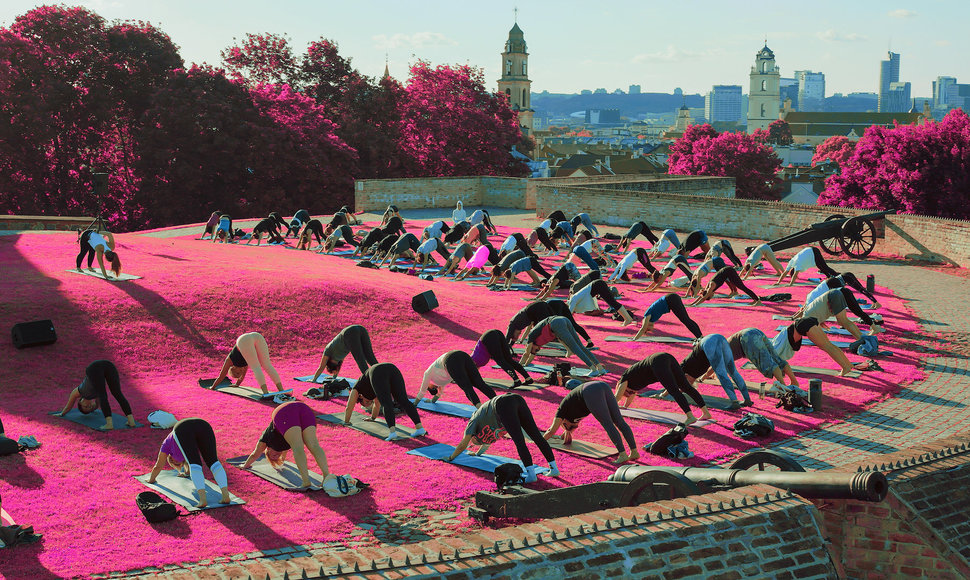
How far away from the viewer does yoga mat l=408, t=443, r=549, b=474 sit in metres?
12.3

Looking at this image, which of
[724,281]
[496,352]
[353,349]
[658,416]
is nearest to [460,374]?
[496,352]

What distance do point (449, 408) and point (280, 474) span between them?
153 inches

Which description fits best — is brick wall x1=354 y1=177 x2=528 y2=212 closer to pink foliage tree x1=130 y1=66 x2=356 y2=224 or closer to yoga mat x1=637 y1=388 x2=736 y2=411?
pink foliage tree x1=130 y1=66 x2=356 y2=224

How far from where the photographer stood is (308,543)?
9.95 m

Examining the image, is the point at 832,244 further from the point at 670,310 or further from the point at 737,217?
the point at 670,310

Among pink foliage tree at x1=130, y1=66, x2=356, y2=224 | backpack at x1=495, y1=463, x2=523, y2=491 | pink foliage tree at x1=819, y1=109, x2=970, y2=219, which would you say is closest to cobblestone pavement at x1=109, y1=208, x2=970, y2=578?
backpack at x1=495, y1=463, x2=523, y2=491

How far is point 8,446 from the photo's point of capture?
493 inches

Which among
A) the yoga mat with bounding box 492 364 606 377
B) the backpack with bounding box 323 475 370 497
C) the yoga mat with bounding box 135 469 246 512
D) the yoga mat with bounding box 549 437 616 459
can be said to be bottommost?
the yoga mat with bounding box 135 469 246 512

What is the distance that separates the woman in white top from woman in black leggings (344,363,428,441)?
32.2ft

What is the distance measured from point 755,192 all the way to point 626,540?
64.5m

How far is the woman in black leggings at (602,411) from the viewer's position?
12.4 m

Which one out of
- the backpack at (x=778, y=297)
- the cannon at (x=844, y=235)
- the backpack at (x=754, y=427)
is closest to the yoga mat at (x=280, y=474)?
the backpack at (x=754, y=427)

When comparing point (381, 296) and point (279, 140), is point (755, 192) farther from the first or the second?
point (381, 296)

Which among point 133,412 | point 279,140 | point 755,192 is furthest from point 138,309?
point 755,192
